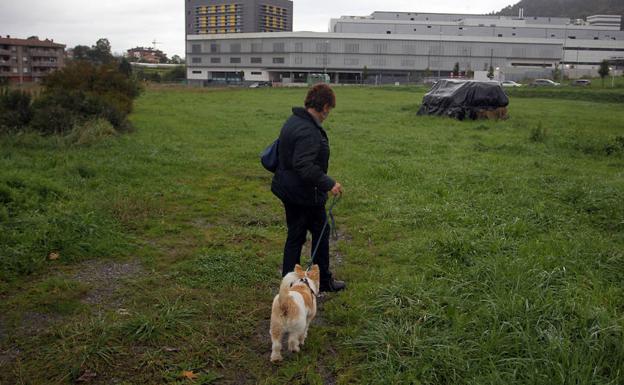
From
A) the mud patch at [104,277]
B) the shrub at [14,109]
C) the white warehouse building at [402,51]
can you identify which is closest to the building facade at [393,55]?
the white warehouse building at [402,51]

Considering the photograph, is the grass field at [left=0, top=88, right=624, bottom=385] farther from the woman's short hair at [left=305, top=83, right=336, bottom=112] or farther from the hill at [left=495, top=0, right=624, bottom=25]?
the hill at [left=495, top=0, right=624, bottom=25]

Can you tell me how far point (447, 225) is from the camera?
637 centimetres

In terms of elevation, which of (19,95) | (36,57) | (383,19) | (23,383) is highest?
(383,19)

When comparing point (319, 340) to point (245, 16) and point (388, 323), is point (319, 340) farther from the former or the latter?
point (245, 16)

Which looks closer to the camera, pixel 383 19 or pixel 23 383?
pixel 23 383

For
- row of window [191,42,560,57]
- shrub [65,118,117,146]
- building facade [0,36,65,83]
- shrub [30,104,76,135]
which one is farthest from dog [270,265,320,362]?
row of window [191,42,560,57]

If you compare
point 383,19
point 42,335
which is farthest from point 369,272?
point 383,19

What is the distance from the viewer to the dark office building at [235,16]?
12575 centimetres

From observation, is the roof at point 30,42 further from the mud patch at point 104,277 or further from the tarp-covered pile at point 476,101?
the mud patch at point 104,277

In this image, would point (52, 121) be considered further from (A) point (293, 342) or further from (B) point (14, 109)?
(A) point (293, 342)

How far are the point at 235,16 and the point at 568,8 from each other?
100410 millimetres

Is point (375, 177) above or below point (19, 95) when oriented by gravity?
below

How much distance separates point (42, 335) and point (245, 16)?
427 ft

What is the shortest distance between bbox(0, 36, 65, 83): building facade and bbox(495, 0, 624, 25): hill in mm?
121992
